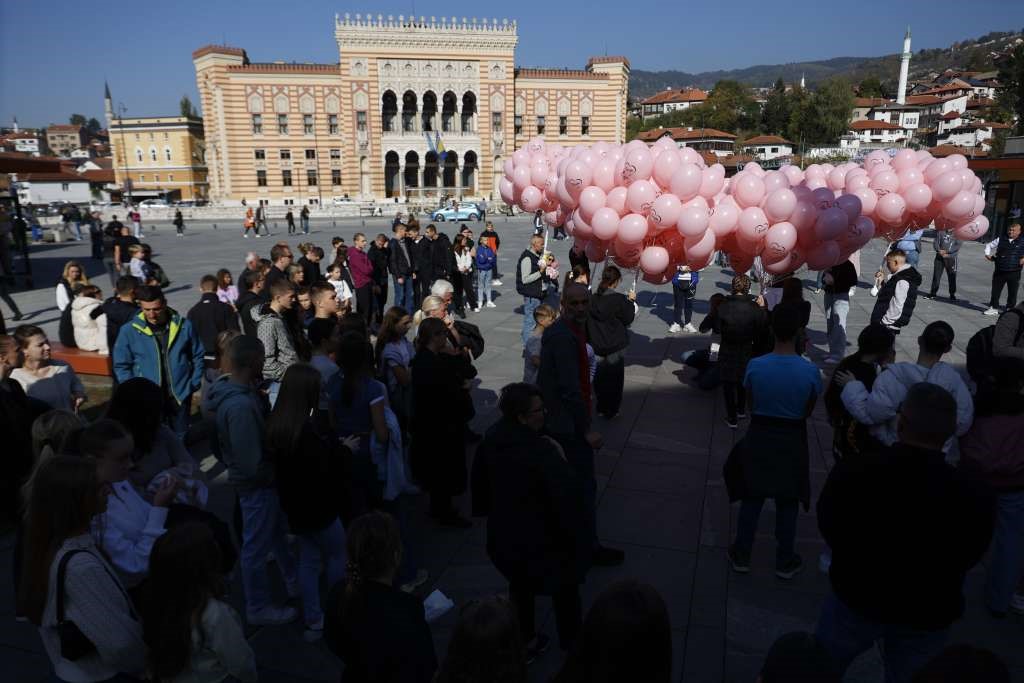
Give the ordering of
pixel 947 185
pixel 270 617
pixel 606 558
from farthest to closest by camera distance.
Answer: pixel 947 185 → pixel 606 558 → pixel 270 617

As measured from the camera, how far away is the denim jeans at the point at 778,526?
13.2 feet

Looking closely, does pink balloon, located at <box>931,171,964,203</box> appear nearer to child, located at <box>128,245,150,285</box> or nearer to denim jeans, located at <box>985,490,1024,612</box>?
denim jeans, located at <box>985,490,1024,612</box>

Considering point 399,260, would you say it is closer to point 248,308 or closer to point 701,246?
point 248,308

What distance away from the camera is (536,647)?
3426 millimetres

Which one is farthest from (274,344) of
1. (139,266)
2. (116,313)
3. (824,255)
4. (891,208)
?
(139,266)

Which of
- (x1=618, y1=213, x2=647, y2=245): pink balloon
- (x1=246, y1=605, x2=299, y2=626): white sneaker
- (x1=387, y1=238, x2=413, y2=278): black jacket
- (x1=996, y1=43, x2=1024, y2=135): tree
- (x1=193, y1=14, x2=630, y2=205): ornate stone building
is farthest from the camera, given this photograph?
(x1=193, y1=14, x2=630, y2=205): ornate stone building

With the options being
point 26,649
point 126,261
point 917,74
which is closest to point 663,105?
point 917,74

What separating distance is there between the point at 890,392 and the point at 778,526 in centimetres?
111

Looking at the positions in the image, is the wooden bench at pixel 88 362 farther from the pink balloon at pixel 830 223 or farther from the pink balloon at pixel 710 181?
the pink balloon at pixel 830 223

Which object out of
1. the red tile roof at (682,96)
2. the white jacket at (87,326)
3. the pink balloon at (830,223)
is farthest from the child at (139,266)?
the red tile roof at (682,96)

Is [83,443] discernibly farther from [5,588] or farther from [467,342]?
[467,342]

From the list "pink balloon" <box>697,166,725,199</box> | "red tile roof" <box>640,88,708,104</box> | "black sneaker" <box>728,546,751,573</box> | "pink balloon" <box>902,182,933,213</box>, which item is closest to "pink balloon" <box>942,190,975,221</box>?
"pink balloon" <box>902,182,933,213</box>

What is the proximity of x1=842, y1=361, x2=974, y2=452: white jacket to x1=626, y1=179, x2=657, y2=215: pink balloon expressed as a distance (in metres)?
3.44

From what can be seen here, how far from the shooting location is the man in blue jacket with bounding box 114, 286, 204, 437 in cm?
532
